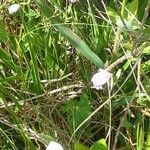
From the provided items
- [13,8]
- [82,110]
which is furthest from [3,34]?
[82,110]

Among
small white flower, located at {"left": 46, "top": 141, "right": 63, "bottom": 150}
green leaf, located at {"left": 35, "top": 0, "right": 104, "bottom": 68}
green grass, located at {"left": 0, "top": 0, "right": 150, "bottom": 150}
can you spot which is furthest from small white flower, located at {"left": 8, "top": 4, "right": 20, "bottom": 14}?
small white flower, located at {"left": 46, "top": 141, "right": 63, "bottom": 150}

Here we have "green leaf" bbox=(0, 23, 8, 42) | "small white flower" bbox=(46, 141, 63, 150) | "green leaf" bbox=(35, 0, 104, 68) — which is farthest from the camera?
"green leaf" bbox=(0, 23, 8, 42)

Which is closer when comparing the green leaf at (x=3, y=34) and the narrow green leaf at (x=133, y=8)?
the narrow green leaf at (x=133, y=8)

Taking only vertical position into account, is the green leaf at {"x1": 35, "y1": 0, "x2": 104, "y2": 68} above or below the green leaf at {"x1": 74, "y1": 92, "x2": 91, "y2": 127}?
above

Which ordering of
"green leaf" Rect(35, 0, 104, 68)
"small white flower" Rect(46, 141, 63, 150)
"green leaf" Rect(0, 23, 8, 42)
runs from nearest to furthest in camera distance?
"small white flower" Rect(46, 141, 63, 150)
"green leaf" Rect(35, 0, 104, 68)
"green leaf" Rect(0, 23, 8, 42)

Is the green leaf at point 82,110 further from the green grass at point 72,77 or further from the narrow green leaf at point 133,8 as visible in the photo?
the narrow green leaf at point 133,8

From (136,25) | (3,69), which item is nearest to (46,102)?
(3,69)

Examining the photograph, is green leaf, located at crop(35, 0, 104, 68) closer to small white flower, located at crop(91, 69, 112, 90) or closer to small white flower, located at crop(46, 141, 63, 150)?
small white flower, located at crop(91, 69, 112, 90)

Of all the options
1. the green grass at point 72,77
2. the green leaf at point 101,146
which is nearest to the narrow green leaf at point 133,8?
the green grass at point 72,77

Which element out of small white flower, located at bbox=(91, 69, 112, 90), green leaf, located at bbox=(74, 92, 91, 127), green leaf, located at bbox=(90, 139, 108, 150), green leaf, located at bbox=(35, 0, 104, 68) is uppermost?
green leaf, located at bbox=(35, 0, 104, 68)
